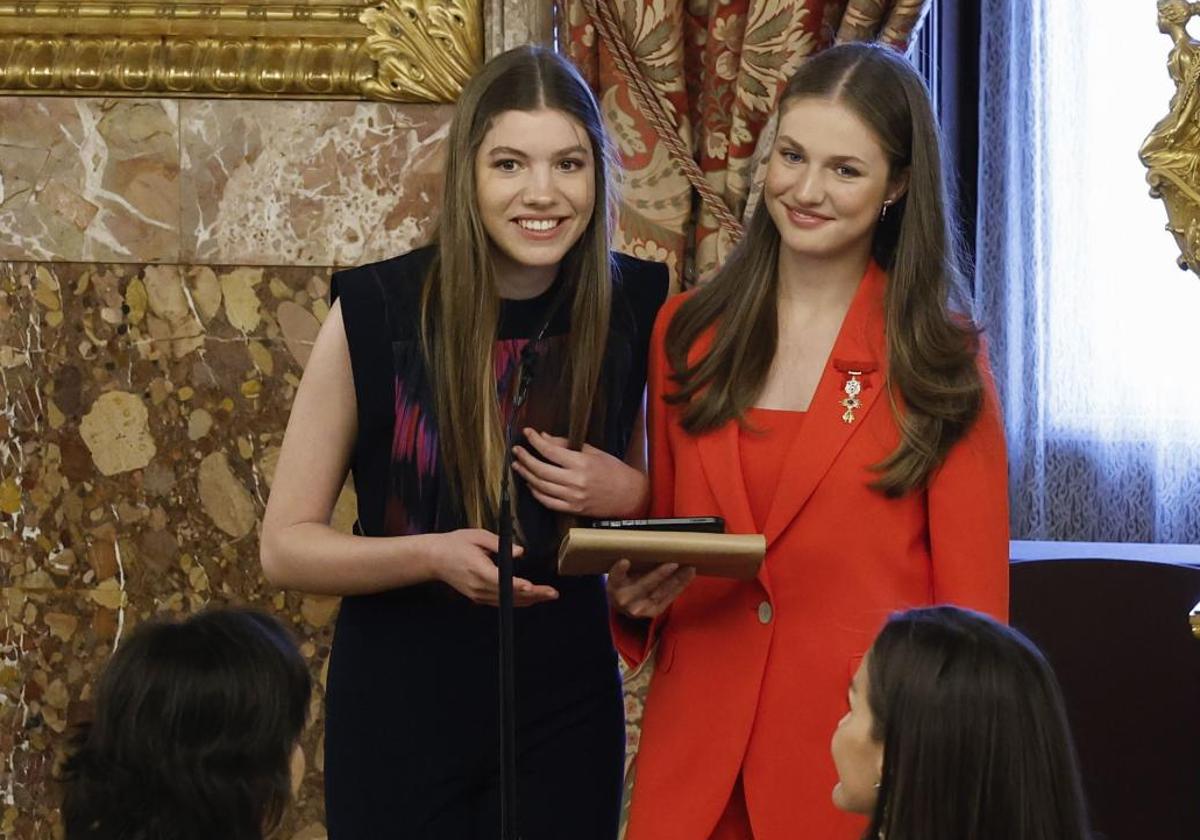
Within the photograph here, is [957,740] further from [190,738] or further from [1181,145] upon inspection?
[1181,145]

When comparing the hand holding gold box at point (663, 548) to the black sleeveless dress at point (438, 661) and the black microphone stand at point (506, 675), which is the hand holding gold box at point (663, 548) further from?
the black sleeveless dress at point (438, 661)

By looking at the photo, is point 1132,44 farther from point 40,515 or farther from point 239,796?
point 239,796

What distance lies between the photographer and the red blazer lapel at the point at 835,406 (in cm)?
242

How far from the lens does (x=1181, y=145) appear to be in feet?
11.4

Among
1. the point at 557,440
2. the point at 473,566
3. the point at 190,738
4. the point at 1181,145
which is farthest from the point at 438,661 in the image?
the point at 1181,145

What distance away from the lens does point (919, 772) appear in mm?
2016

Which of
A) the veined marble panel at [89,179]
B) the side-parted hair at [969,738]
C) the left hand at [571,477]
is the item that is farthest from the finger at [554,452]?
the veined marble panel at [89,179]

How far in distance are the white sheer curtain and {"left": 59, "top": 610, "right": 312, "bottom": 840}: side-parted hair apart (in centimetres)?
331

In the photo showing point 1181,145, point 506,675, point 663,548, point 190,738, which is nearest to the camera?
point 506,675

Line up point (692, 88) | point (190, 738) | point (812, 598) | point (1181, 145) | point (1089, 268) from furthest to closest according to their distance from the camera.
Result: point (1089, 268) → point (692, 88) → point (1181, 145) → point (812, 598) → point (190, 738)

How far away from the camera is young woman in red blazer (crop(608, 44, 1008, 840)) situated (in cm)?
240

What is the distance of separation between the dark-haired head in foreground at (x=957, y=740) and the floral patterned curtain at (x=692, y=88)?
165cm

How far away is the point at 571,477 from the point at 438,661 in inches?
12.5

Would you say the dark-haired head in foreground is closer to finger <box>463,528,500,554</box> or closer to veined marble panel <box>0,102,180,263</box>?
finger <box>463,528,500,554</box>
